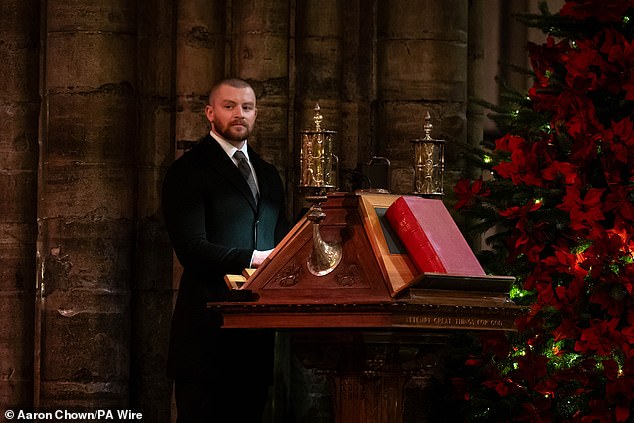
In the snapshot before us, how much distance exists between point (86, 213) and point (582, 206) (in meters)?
2.32

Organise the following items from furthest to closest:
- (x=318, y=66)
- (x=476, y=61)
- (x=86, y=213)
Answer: (x=476, y=61)
(x=318, y=66)
(x=86, y=213)

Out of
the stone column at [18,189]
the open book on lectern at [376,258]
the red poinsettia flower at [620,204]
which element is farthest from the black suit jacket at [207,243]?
the stone column at [18,189]

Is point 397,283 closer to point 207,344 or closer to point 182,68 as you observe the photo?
point 207,344

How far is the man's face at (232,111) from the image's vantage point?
6.22 metres

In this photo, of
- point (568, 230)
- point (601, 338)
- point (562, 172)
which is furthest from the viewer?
point (568, 230)

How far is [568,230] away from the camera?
6.86m

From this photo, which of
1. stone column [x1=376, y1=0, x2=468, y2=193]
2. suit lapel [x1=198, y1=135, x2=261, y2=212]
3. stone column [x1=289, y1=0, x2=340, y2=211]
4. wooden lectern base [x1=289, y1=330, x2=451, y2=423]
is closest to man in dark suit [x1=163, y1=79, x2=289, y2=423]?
suit lapel [x1=198, y1=135, x2=261, y2=212]

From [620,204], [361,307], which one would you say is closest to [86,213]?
[620,204]

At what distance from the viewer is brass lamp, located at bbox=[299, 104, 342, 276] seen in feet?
17.4

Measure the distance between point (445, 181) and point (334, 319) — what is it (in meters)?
2.88

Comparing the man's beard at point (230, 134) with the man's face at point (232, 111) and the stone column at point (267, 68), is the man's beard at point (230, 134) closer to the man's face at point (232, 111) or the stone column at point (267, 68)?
the man's face at point (232, 111)

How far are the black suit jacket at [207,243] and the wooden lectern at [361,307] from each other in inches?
27.5

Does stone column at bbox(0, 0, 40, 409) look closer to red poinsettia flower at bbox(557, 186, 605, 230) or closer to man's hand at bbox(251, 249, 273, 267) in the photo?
man's hand at bbox(251, 249, 273, 267)

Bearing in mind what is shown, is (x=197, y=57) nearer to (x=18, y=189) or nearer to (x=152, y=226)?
(x=152, y=226)
